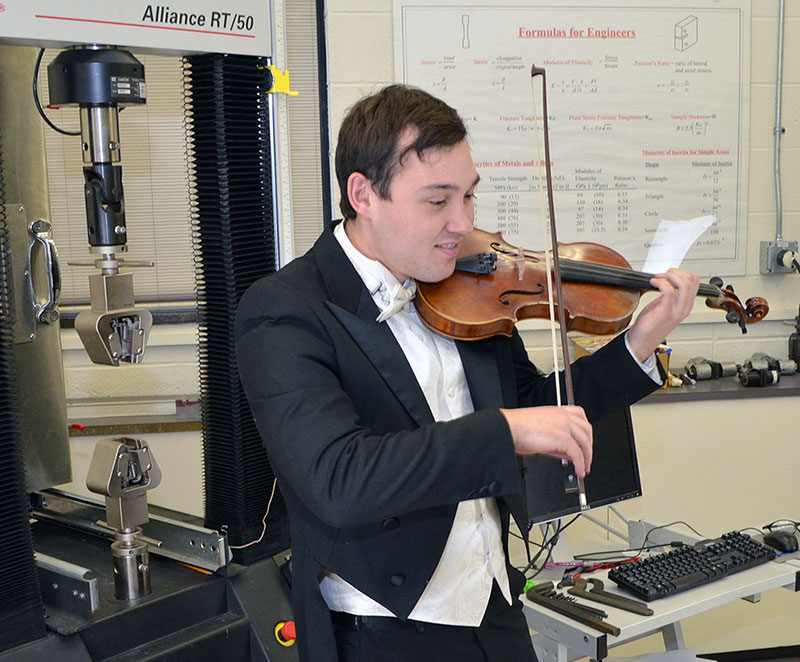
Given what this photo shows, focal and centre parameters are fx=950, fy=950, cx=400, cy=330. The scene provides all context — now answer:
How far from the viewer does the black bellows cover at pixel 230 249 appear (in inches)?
66.8

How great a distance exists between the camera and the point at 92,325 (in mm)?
1524

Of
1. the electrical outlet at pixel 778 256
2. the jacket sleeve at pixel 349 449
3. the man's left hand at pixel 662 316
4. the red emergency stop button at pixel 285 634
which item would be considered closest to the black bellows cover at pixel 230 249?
the red emergency stop button at pixel 285 634

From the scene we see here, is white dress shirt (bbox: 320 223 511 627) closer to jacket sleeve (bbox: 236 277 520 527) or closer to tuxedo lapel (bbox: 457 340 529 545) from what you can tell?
tuxedo lapel (bbox: 457 340 529 545)

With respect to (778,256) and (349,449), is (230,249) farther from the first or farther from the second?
(778,256)

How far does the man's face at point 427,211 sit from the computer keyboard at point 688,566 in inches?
41.6

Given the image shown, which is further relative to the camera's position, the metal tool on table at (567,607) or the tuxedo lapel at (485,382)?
the metal tool on table at (567,607)

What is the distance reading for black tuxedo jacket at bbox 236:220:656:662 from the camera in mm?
1062

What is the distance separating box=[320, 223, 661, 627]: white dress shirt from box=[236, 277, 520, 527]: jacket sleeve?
19 cm

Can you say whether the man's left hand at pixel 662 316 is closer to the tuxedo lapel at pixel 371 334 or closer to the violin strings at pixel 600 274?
the violin strings at pixel 600 274

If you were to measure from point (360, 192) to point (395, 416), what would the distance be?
0.31 metres

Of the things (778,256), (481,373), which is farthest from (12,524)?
(778,256)

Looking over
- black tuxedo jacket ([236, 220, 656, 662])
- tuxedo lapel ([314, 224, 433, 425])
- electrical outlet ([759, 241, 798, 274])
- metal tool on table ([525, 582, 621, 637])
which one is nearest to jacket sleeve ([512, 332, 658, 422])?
black tuxedo jacket ([236, 220, 656, 662])

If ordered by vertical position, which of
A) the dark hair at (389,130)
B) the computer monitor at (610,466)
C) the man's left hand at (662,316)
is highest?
the dark hair at (389,130)

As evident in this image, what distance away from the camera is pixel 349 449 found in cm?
106
